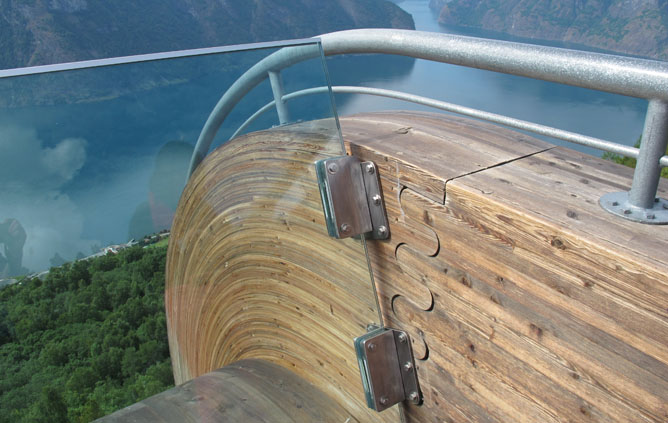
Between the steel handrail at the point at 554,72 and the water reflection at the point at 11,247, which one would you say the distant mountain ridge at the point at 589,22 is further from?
the water reflection at the point at 11,247

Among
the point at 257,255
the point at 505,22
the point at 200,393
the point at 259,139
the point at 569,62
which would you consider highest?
the point at 569,62

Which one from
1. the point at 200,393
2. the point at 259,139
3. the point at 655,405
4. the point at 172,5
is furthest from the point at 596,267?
the point at 172,5

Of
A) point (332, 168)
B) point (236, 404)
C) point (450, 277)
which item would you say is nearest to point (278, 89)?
point (332, 168)

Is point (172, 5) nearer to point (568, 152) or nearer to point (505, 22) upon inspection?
point (505, 22)

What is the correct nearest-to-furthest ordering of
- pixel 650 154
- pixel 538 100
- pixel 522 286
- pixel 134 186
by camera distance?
pixel 650 154 < pixel 522 286 < pixel 134 186 < pixel 538 100

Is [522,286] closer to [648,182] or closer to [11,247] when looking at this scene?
[648,182]

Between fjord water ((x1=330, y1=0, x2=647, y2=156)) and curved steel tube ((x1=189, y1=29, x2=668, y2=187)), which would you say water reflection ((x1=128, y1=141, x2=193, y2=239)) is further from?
fjord water ((x1=330, y1=0, x2=647, y2=156))
